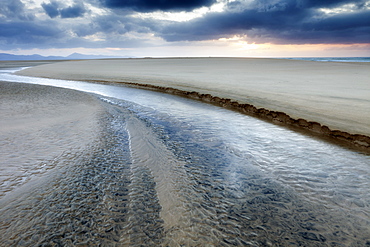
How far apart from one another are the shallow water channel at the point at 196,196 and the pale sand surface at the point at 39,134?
1.14 feet

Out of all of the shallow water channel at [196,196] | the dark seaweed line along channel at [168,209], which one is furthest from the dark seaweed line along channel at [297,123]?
the dark seaweed line along channel at [168,209]

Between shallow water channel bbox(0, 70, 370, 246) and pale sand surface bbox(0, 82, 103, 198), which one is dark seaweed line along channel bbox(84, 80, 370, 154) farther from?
pale sand surface bbox(0, 82, 103, 198)

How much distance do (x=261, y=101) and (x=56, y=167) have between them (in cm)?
873

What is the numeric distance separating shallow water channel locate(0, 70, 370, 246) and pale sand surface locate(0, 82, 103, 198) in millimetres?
347

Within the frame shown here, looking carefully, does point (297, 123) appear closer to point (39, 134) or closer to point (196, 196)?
point (196, 196)

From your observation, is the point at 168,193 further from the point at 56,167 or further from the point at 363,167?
the point at 363,167

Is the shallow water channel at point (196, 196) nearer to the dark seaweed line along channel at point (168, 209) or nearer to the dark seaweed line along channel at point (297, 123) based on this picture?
the dark seaweed line along channel at point (168, 209)

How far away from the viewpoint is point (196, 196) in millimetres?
3668

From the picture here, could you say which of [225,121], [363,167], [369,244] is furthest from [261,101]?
[369,244]

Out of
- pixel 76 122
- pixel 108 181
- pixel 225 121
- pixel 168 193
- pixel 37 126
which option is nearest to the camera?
pixel 168 193

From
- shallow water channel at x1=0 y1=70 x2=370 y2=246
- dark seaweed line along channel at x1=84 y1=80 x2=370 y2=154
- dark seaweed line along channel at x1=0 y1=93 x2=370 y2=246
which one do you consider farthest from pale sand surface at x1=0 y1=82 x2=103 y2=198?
dark seaweed line along channel at x1=84 y1=80 x2=370 y2=154

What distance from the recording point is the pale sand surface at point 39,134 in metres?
4.42

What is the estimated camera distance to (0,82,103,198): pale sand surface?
174 inches

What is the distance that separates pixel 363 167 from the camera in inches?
187
